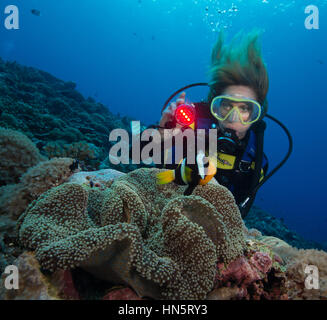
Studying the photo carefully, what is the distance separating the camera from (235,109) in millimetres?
3162

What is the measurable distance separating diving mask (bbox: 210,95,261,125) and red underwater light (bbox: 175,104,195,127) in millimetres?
916

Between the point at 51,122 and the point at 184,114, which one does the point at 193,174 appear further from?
the point at 51,122

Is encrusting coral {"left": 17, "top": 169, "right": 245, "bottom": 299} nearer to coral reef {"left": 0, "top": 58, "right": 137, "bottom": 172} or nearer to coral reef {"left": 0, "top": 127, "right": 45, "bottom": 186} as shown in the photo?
coral reef {"left": 0, "top": 127, "right": 45, "bottom": 186}

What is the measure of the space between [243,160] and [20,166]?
10.0 feet

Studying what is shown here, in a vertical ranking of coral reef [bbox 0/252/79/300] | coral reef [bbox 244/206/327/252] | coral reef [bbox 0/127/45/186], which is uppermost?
coral reef [bbox 0/127/45/186]

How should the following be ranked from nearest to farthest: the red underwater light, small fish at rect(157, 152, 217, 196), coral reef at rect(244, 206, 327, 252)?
1. small fish at rect(157, 152, 217, 196)
2. the red underwater light
3. coral reef at rect(244, 206, 327, 252)

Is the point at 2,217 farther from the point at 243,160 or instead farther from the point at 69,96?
the point at 69,96

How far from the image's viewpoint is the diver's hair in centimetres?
315

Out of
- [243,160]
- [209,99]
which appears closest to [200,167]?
[243,160]

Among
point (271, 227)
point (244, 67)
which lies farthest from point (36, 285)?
point (271, 227)

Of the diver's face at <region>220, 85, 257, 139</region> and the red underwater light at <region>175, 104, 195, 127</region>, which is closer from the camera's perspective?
the red underwater light at <region>175, 104, 195, 127</region>

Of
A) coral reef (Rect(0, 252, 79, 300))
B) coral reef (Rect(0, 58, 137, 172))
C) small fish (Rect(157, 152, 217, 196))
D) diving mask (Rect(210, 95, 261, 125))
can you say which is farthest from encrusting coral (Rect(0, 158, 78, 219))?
diving mask (Rect(210, 95, 261, 125))

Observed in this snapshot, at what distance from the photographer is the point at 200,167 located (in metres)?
1.77

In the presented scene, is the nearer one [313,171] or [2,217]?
[2,217]
